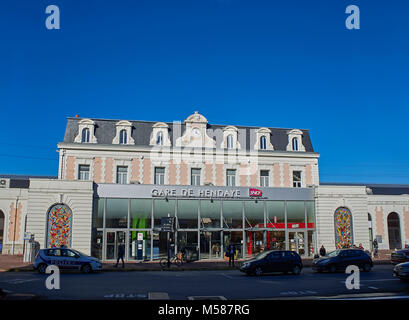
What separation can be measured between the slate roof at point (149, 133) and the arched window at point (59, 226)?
6553 mm

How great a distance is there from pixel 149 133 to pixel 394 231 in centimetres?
2666

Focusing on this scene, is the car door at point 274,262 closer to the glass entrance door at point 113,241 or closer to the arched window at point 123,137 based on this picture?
the glass entrance door at point 113,241

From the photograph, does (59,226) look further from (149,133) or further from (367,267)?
(367,267)

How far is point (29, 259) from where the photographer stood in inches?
977

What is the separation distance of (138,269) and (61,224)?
7572 mm

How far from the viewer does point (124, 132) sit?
31.5 meters

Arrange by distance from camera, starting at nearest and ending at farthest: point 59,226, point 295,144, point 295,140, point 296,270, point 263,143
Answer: point 296,270 → point 59,226 → point 263,143 → point 295,144 → point 295,140

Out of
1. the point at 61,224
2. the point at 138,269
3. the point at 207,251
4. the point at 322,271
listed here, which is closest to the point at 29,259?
the point at 61,224

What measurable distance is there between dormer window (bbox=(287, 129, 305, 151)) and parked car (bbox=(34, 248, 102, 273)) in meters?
20.2

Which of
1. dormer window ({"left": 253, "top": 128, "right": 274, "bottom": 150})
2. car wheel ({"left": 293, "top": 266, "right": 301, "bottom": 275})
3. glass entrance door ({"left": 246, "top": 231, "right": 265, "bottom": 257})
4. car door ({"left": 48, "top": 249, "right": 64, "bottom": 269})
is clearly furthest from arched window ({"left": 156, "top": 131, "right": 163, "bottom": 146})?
car wheel ({"left": 293, "top": 266, "right": 301, "bottom": 275})

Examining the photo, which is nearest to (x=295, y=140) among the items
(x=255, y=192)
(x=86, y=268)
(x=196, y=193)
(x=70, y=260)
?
(x=255, y=192)

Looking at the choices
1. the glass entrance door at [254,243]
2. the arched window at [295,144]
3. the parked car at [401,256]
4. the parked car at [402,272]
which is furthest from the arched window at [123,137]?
the parked car at [402,272]

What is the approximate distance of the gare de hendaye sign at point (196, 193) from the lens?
27.9 meters

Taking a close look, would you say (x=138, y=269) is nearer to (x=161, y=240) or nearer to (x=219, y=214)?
(x=161, y=240)
